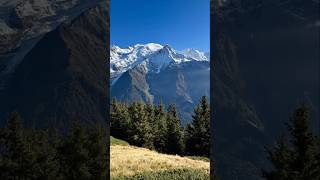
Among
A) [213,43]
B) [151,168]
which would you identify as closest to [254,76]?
[213,43]

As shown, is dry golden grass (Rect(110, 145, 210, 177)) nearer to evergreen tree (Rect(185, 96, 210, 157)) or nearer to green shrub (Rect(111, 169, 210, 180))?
green shrub (Rect(111, 169, 210, 180))

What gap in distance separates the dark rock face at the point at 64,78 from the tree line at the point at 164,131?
44.0 meters

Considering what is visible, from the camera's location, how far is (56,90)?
23844 millimetres

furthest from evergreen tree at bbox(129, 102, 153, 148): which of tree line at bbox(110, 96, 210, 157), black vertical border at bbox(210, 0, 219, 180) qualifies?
black vertical border at bbox(210, 0, 219, 180)

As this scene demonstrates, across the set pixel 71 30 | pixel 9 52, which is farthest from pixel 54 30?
pixel 9 52

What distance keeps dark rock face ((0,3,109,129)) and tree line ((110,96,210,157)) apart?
44.0 metres

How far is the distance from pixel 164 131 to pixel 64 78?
50.6 metres

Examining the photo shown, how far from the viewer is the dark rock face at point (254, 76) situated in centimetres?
2056

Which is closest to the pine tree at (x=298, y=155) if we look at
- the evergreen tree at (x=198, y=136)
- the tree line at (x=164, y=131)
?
the tree line at (x=164, y=131)

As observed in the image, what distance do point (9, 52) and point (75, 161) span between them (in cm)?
728

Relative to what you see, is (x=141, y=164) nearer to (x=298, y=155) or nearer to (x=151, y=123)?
(x=298, y=155)

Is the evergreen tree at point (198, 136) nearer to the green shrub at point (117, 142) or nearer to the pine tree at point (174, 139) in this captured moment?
the pine tree at point (174, 139)

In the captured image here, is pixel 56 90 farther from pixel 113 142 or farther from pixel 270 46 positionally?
pixel 113 142

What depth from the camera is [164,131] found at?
242 feet
